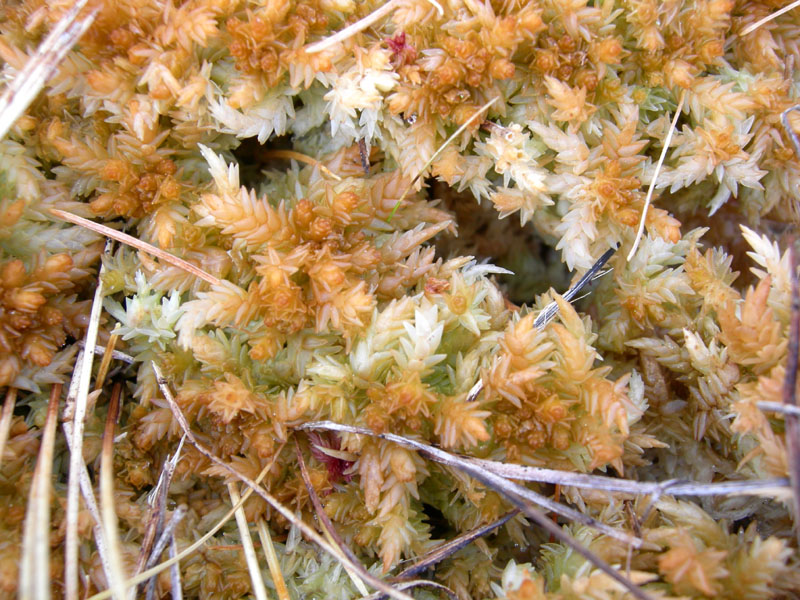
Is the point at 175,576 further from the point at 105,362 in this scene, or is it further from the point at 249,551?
the point at 105,362

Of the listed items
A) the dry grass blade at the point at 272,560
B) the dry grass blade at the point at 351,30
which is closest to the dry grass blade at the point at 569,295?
the dry grass blade at the point at 272,560

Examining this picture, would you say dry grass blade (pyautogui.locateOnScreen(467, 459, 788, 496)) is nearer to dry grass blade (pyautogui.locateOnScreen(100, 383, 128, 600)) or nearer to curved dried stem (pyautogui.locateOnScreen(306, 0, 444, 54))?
dry grass blade (pyautogui.locateOnScreen(100, 383, 128, 600))

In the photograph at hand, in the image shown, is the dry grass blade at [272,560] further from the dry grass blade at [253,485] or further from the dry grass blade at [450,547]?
the dry grass blade at [450,547]

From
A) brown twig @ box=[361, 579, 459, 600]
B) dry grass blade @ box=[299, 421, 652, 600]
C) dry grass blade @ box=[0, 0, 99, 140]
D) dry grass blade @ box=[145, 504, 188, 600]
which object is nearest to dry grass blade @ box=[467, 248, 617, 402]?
dry grass blade @ box=[299, 421, 652, 600]

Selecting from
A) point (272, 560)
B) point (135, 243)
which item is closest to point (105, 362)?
point (135, 243)

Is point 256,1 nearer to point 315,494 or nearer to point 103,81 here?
point 103,81

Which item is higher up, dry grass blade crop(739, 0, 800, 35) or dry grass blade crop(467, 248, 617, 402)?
dry grass blade crop(739, 0, 800, 35)
